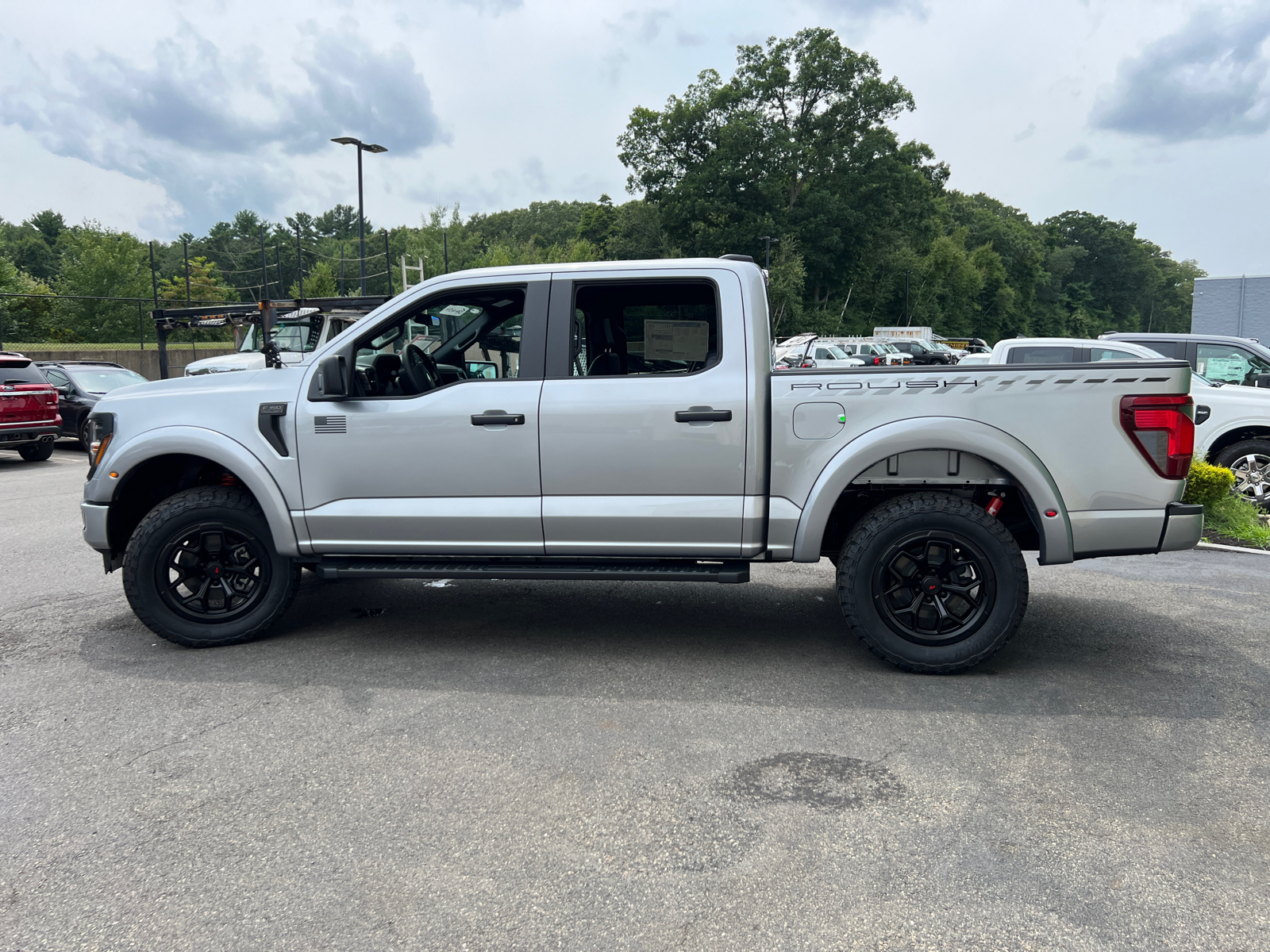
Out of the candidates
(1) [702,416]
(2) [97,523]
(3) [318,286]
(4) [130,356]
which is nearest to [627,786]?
(1) [702,416]

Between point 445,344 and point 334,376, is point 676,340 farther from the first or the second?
point 334,376

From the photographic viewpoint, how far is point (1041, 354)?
32.9ft

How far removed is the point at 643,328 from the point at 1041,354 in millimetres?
6719

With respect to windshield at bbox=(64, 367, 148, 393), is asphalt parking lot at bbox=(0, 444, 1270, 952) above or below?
below

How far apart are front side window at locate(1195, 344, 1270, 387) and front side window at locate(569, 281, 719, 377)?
25.5 feet

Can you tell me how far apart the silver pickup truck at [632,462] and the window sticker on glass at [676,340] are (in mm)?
12

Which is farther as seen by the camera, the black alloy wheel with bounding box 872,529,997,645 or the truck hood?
the truck hood

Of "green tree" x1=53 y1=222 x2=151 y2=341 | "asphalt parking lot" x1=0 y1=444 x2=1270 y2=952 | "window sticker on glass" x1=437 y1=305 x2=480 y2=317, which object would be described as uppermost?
"green tree" x1=53 y1=222 x2=151 y2=341

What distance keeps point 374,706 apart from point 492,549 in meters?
1.02

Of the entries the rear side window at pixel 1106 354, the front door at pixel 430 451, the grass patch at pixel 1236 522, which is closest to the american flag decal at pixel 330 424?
the front door at pixel 430 451

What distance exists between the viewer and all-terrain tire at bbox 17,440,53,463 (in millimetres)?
14727

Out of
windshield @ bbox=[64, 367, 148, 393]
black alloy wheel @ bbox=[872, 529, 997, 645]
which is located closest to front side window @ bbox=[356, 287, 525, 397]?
black alloy wheel @ bbox=[872, 529, 997, 645]

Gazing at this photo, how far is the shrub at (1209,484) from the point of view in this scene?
8.17 meters

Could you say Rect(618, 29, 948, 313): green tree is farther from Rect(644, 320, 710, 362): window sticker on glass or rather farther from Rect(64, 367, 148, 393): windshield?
Rect(644, 320, 710, 362): window sticker on glass
